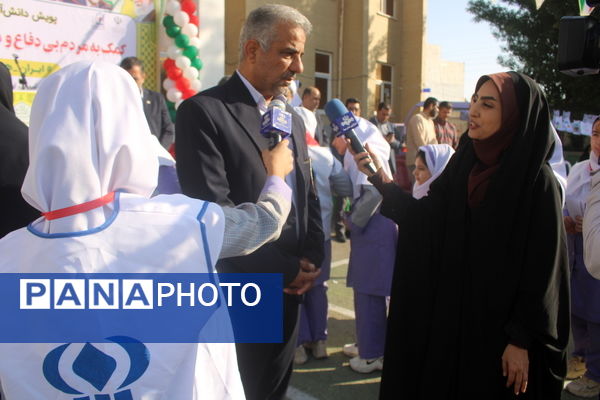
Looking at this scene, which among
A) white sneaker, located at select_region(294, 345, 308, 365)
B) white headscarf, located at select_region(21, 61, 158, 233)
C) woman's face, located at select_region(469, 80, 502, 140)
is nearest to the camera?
white headscarf, located at select_region(21, 61, 158, 233)

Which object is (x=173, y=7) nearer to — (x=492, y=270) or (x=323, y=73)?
(x=492, y=270)

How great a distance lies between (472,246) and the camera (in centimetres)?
216

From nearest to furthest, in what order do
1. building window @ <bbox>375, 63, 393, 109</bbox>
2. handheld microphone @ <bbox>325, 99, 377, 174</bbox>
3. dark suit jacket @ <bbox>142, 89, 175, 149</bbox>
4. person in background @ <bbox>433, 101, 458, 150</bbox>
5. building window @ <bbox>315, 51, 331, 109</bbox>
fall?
handheld microphone @ <bbox>325, 99, 377, 174</bbox> < dark suit jacket @ <bbox>142, 89, 175, 149</bbox> < person in background @ <bbox>433, 101, 458, 150</bbox> < building window @ <bbox>315, 51, 331, 109</bbox> < building window @ <bbox>375, 63, 393, 109</bbox>

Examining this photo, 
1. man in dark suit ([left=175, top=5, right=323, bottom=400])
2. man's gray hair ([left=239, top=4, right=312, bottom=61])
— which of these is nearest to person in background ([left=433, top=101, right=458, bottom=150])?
man in dark suit ([left=175, top=5, right=323, bottom=400])

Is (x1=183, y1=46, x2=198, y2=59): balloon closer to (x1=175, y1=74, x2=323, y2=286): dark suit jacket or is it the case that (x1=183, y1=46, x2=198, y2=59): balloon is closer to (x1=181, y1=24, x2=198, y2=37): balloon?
(x1=181, y1=24, x2=198, y2=37): balloon

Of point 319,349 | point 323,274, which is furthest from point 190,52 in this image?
point 319,349

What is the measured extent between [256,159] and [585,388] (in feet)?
9.28

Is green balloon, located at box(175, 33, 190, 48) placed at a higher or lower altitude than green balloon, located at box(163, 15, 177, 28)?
lower

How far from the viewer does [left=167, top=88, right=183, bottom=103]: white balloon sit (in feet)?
21.0

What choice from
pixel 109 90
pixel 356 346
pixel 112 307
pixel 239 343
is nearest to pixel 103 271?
pixel 112 307

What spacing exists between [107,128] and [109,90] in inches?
4.2

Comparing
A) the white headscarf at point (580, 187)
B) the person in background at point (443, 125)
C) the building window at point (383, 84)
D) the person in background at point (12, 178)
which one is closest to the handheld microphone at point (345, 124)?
the person in background at point (12, 178)

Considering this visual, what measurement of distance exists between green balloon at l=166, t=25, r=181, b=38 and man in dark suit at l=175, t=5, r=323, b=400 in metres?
4.68

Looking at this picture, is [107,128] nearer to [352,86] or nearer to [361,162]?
[361,162]
